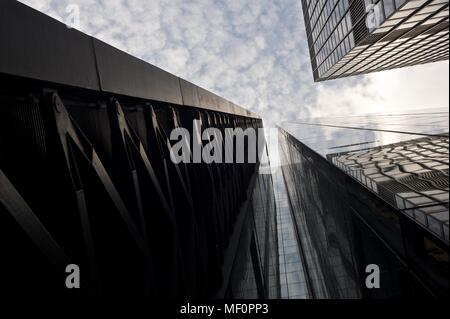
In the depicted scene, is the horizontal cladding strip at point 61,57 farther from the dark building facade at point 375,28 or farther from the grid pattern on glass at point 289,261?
the grid pattern on glass at point 289,261

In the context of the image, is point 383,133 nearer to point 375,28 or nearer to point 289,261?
point 375,28

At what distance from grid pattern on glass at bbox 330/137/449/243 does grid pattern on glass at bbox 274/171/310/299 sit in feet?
96.7

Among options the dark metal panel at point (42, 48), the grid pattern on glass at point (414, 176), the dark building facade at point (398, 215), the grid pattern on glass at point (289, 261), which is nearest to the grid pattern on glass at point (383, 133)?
the dark building facade at point (398, 215)

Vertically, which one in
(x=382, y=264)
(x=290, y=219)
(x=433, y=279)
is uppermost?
(x=433, y=279)

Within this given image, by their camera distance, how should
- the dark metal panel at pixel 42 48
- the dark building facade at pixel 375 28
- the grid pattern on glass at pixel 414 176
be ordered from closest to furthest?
the dark metal panel at pixel 42 48
the grid pattern on glass at pixel 414 176
the dark building facade at pixel 375 28

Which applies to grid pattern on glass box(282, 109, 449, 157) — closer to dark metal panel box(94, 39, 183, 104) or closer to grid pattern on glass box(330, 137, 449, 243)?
grid pattern on glass box(330, 137, 449, 243)

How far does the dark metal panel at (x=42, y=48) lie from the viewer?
276 centimetres

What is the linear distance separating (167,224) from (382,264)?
12.4ft

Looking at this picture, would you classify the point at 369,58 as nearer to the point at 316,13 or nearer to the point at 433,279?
the point at 316,13

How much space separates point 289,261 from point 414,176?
41341 millimetres

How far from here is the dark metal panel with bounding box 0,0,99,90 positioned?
2762 millimetres

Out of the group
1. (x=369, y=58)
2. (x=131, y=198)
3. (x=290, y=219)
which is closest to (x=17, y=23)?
(x=131, y=198)
